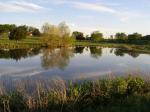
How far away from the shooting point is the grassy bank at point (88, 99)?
10.3 meters

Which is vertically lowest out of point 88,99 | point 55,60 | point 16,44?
point 55,60

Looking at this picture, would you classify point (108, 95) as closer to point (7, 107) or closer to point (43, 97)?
point (43, 97)

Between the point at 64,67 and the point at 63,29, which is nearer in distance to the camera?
the point at 64,67

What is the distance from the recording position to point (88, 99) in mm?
12047

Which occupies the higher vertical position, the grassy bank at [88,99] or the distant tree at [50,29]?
the distant tree at [50,29]

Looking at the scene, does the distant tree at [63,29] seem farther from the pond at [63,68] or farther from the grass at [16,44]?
the pond at [63,68]

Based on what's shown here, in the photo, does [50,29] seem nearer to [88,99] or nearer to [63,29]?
[63,29]

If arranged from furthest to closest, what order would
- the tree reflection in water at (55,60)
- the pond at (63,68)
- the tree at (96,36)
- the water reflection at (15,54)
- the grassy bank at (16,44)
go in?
the tree at (96,36)
the grassy bank at (16,44)
the water reflection at (15,54)
the tree reflection in water at (55,60)
the pond at (63,68)

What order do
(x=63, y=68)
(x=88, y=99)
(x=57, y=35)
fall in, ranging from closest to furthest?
(x=88, y=99), (x=63, y=68), (x=57, y=35)

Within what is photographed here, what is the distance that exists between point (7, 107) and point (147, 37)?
3745 inches

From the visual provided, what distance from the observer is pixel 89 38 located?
133750 millimetres

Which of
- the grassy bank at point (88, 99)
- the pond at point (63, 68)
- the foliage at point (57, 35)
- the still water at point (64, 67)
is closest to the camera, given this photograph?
the grassy bank at point (88, 99)

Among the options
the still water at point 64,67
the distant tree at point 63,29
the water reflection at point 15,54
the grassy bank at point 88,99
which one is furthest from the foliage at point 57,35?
the grassy bank at point 88,99

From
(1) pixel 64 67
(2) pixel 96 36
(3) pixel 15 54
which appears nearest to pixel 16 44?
(3) pixel 15 54
